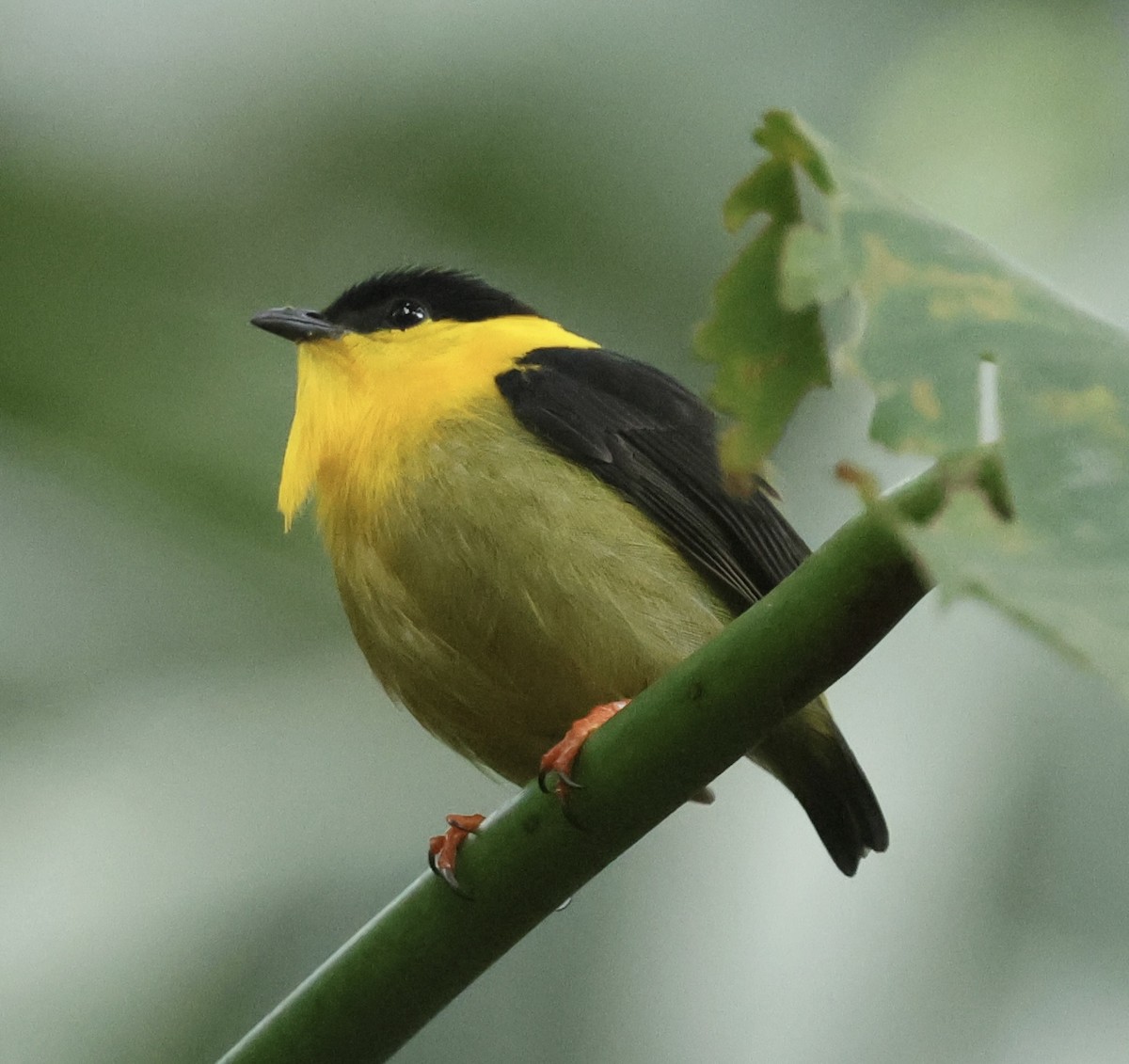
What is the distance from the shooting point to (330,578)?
10.9ft

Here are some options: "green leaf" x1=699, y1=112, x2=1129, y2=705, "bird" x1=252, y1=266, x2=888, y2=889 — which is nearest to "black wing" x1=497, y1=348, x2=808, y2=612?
"bird" x1=252, y1=266, x2=888, y2=889

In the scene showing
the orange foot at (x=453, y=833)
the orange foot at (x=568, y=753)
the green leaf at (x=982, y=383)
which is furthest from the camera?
the orange foot at (x=453, y=833)

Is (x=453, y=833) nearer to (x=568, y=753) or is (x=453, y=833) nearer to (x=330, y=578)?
(x=330, y=578)

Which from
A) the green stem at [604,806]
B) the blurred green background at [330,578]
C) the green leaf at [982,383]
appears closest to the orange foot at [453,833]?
the blurred green background at [330,578]

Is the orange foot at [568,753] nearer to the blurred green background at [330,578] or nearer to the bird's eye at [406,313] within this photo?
the blurred green background at [330,578]

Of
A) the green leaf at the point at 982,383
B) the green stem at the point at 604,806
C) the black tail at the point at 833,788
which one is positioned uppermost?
the green leaf at the point at 982,383

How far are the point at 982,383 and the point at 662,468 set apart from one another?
2592 mm

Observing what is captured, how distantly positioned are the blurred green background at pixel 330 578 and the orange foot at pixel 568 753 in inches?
14.5

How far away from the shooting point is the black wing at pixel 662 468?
3.12m

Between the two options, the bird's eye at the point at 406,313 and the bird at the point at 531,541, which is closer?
the bird at the point at 531,541

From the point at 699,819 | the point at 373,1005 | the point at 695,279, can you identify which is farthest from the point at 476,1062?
the point at 373,1005

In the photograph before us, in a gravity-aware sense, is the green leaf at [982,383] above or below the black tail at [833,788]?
above

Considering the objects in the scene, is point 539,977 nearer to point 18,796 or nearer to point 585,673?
point 585,673

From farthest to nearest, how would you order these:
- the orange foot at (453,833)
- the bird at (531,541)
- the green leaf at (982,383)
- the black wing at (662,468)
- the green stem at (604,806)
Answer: the black wing at (662,468), the bird at (531,541), the orange foot at (453,833), the green stem at (604,806), the green leaf at (982,383)
